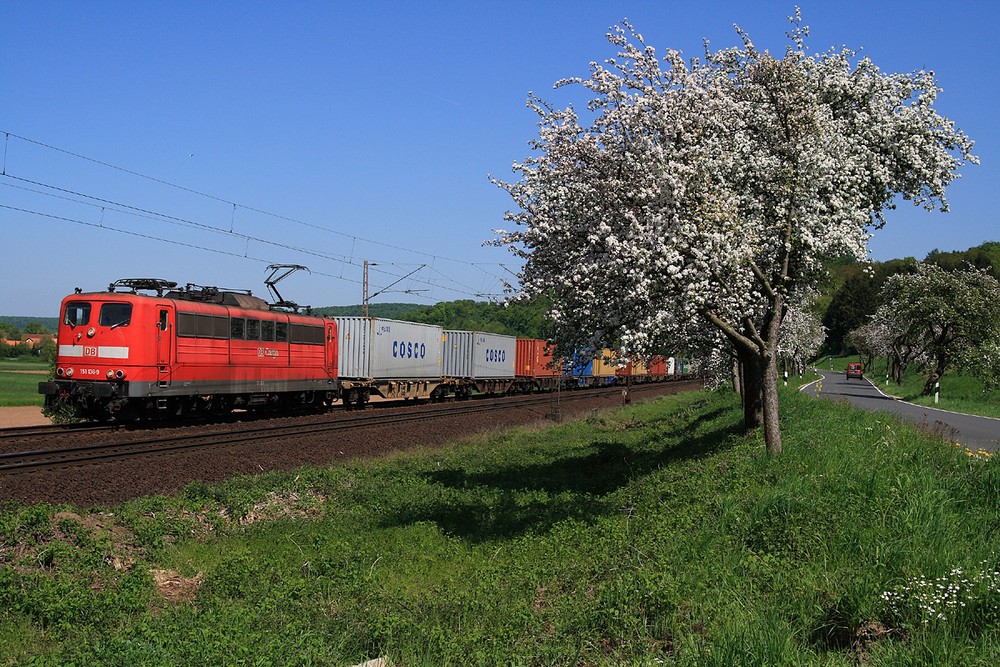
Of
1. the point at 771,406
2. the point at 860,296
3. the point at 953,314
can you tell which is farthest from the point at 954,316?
the point at 860,296

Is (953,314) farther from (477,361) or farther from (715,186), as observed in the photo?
(715,186)

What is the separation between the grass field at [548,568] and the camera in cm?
645

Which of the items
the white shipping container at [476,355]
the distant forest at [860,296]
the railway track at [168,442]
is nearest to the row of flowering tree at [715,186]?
the railway track at [168,442]

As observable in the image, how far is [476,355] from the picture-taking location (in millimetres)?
41938

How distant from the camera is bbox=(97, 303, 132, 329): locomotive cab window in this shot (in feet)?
64.5

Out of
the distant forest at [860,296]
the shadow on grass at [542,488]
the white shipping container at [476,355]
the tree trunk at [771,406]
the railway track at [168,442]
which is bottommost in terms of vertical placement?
the shadow on grass at [542,488]

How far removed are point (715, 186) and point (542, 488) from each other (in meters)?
7.58

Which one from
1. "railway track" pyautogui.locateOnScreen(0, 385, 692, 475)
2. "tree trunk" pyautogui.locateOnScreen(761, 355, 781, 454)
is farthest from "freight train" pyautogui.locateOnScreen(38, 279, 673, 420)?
"tree trunk" pyautogui.locateOnScreen(761, 355, 781, 454)

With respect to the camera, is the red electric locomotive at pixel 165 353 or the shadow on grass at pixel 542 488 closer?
the shadow on grass at pixel 542 488

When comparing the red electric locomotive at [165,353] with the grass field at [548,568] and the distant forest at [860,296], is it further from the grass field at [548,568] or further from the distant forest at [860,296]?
the distant forest at [860,296]

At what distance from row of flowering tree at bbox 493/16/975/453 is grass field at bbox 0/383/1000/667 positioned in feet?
8.88

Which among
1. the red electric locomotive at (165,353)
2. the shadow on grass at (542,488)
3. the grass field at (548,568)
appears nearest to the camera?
the grass field at (548,568)

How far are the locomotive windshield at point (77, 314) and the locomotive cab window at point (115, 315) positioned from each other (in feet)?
2.00

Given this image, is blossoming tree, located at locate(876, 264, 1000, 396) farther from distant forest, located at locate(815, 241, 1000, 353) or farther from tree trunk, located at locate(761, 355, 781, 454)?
distant forest, located at locate(815, 241, 1000, 353)
